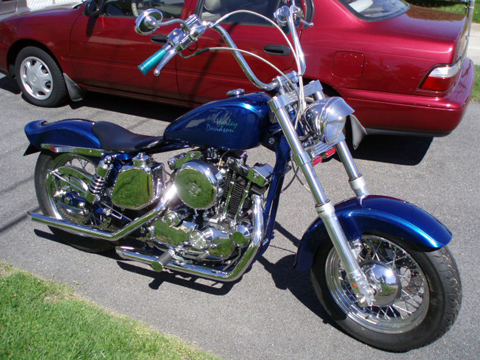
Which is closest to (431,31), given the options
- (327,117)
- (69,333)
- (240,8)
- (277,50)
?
(277,50)

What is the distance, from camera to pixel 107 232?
326cm

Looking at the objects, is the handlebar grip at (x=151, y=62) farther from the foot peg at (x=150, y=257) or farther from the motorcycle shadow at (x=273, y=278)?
the motorcycle shadow at (x=273, y=278)

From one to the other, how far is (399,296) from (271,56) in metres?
2.69

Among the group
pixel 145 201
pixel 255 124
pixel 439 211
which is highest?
pixel 255 124

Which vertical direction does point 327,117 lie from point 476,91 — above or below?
above

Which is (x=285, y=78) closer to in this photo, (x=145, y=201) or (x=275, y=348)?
(x=145, y=201)

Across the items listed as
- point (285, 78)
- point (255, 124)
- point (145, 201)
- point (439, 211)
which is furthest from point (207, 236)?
point (439, 211)

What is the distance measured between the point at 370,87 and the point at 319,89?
72.9 inches

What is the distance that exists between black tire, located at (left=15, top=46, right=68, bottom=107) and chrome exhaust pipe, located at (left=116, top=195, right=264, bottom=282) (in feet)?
11.4

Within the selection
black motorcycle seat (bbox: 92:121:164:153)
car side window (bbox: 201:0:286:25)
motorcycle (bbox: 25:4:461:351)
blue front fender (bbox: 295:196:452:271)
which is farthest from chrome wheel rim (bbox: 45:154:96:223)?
car side window (bbox: 201:0:286:25)

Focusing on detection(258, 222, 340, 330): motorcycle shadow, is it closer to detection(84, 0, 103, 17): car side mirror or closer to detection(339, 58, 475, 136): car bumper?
detection(339, 58, 475, 136): car bumper

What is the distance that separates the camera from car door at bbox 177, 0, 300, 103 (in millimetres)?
4625

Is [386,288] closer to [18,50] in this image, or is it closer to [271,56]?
[271,56]

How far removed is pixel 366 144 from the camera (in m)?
5.19
